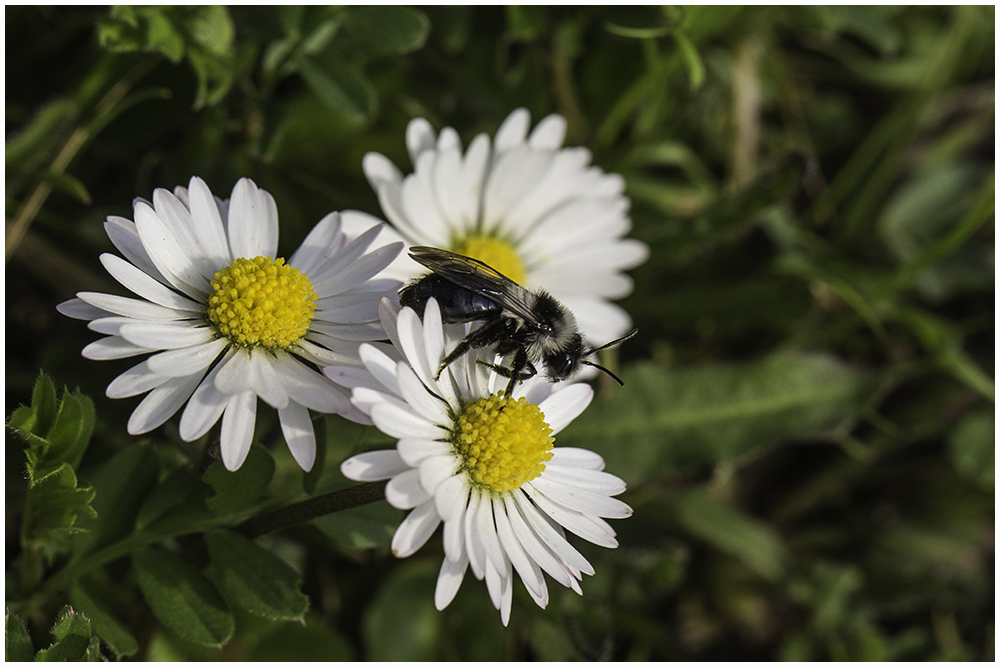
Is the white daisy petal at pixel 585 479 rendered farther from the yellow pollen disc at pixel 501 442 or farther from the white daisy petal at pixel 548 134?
the white daisy petal at pixel 548 134

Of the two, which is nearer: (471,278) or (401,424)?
(401,424)

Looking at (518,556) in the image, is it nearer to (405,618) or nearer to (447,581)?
(447,581)

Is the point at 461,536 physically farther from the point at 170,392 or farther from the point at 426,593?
the point at 426,593

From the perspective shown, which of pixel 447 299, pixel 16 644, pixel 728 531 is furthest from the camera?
pixel 728 531

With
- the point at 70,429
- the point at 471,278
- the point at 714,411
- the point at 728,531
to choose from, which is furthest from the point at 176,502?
the point at 728,531

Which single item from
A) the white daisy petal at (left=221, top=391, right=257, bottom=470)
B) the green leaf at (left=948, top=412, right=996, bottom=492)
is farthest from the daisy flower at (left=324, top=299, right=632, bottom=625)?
the green leaf at (left=948, top=412, right=996, bottom=492)

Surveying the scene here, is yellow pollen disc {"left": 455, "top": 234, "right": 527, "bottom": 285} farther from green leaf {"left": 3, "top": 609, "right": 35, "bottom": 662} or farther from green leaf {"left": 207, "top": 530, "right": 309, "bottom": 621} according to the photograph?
green leaf {"left": 3, "top": 609, "right": 35, "bottom": 662}
